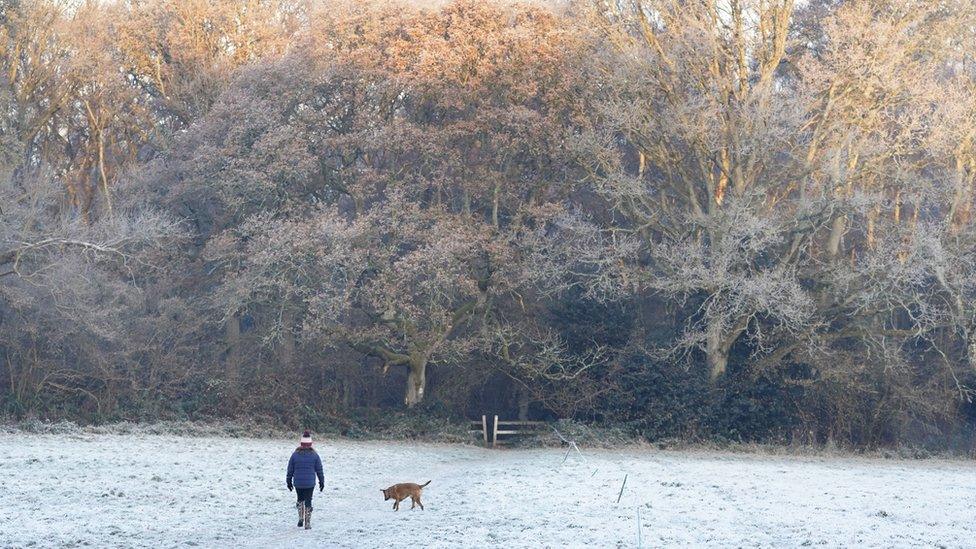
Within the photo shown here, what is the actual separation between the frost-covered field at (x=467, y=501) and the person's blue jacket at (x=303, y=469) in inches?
30.8

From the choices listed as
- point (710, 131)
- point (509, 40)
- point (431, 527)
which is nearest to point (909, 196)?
point (710, 131)

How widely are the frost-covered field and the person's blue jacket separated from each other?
0.78 m

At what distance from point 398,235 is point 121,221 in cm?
811

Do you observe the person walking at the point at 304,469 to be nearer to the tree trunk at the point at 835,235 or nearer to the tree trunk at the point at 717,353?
the tree trunk at the point at 717,353

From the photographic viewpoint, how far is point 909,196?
105ft

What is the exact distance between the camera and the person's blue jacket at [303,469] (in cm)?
1573

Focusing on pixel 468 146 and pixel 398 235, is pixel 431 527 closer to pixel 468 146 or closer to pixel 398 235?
pixel 398 235

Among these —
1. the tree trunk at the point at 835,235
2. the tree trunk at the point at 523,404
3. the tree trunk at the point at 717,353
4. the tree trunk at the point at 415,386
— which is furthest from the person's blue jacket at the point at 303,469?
the tree trunk at the point at 835,235

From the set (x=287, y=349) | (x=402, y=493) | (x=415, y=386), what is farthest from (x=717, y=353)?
(x=402, y=493)

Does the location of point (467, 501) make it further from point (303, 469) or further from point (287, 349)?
point (287, 349)

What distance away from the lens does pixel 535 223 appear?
112 feet

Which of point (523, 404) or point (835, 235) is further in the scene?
point (523, 404)

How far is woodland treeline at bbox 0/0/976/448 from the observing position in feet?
103

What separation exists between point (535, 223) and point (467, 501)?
53.3ft
